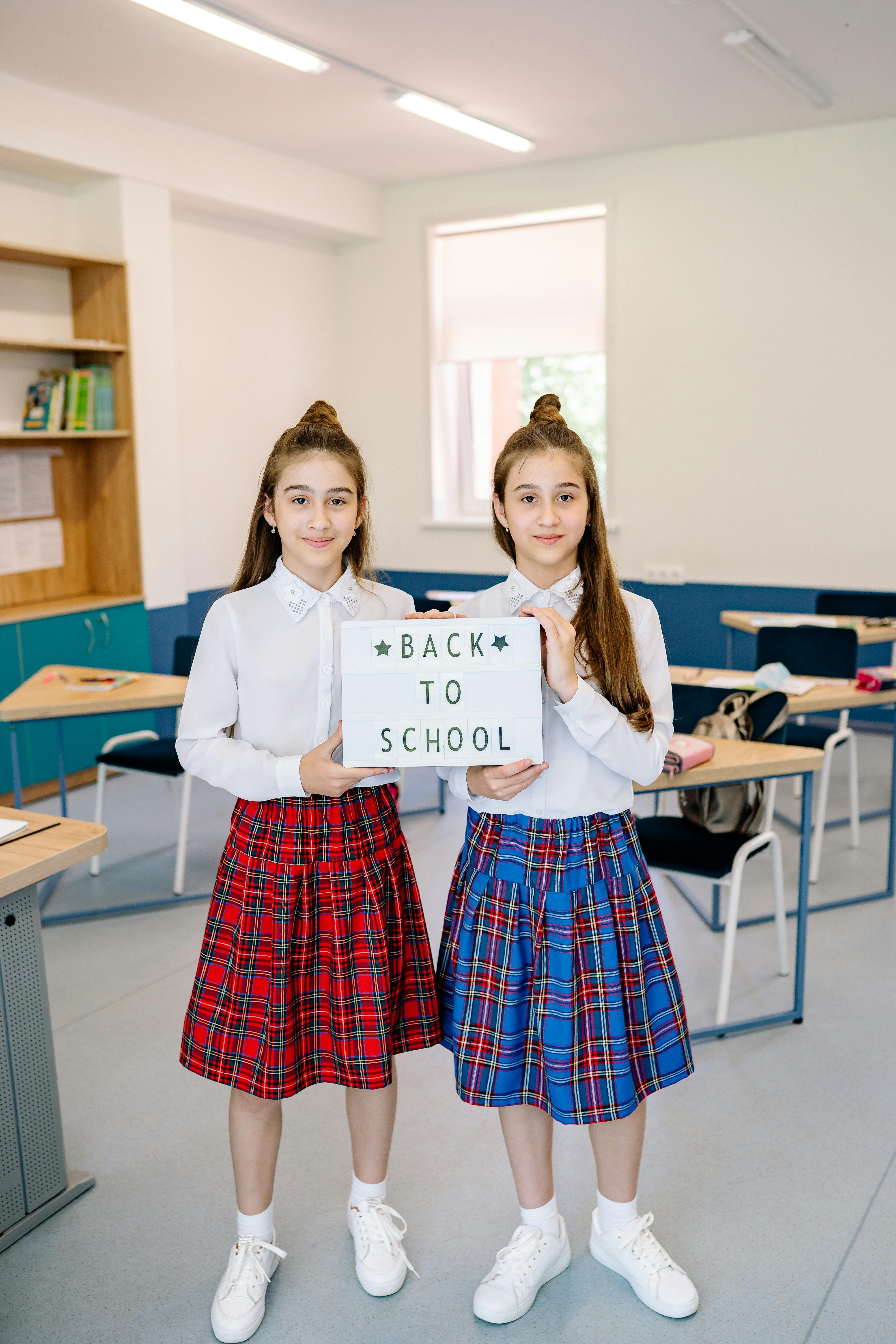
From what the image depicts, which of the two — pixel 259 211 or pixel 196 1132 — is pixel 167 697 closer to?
pixel 196 1132

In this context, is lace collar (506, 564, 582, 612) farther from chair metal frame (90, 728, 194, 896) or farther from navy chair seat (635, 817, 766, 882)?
chair metal frame (90, 728, 194, 896)

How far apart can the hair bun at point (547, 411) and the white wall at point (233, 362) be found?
4084 mm

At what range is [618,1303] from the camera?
1.78m

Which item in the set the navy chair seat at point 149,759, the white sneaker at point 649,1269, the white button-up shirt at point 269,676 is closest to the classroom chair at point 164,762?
the navy chair seat at point 149,759

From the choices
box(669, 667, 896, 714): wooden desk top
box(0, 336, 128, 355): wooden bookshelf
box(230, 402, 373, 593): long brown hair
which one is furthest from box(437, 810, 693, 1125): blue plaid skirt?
box(0, 336, 128, 355): wooden bookshelf

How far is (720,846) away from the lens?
8.76 ft

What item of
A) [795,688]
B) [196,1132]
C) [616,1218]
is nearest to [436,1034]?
[616,1218]

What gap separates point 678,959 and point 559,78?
3712 mm

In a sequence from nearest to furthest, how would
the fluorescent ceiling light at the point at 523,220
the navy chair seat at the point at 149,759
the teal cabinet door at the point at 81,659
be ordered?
1. the navy chair seat at the point at 149,759
2. the teal cabinet door at the point at 81,659
3. the fluorescent ceiling light at the point at 523,220

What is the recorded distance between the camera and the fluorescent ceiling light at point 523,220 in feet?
20.0

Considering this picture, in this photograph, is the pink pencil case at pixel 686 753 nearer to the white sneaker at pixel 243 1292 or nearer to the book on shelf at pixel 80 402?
the white sneaker at pixel 243 1292

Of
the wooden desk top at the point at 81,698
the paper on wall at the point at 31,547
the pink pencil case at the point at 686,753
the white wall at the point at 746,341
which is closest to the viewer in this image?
the pink pencil case at the point at 686,753

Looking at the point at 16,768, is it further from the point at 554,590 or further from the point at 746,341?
the point at 746,341

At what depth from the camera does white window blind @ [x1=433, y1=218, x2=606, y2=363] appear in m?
6.17
